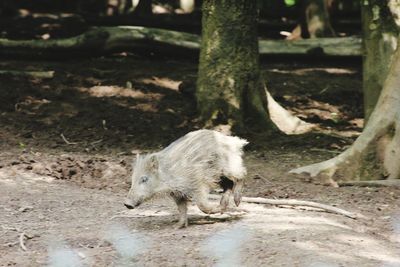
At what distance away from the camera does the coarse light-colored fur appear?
7.19 m

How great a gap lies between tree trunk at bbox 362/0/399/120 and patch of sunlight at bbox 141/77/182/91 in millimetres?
3817


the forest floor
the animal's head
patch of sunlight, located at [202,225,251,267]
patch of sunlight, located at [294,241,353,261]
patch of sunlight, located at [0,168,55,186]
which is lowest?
patch of sunlight, located at [0,168,55,186]

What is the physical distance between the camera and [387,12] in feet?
34.2

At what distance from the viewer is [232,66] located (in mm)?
11617

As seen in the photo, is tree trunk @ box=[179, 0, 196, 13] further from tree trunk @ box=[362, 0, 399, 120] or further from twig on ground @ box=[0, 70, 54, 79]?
tree trunk @ box=[362, 0, 399, 120]

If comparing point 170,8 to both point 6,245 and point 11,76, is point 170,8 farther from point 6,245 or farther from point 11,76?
point 6,245

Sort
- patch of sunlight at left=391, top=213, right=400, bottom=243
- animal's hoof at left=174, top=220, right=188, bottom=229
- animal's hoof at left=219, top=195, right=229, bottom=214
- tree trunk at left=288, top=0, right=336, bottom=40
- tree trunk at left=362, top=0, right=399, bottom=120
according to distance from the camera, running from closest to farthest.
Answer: patch of sunlight at left=391, top=213, right=400, bottom=243
animal's hoof at left=174, top=220, right=188, bottom=229
animal's hoof at left=219, top=195, right=229, bottom=214
tree trunk at left=362, top=0, right=399, bottom=120
tree trunk at left=288, top=0, right=336, bottom=40

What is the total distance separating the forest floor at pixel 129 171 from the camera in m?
6.33

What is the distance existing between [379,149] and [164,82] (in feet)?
18.6

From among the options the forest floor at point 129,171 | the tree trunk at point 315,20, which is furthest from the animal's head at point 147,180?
the tree trunk at point 315,20

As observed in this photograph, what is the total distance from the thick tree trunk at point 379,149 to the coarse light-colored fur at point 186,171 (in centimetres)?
212

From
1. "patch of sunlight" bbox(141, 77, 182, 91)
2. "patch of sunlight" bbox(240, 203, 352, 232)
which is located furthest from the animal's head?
"patch of sunlight" bbox(141, 77, 182, 91)

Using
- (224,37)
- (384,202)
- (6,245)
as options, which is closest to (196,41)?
(224,37)

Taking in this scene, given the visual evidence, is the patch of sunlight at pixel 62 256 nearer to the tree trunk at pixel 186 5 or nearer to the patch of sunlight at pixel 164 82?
the patch of sunlight at pixel 164 82
